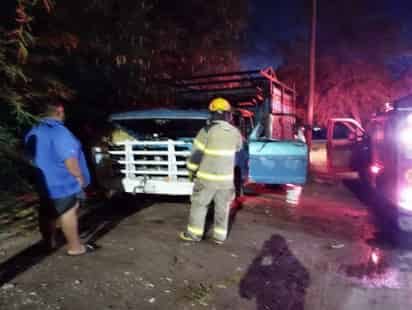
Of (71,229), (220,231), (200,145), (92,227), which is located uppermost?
(200,145)

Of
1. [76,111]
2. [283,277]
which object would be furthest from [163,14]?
[283,277]

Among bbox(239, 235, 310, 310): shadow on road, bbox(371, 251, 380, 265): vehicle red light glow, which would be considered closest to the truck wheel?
bbox(239, 235, 310, 310): shadow on road

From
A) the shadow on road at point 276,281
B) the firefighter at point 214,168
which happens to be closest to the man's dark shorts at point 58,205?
the firefighter at point 214,168

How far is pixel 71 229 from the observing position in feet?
12.1

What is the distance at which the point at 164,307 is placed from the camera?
116 inches

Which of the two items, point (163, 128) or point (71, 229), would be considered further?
point (163, 128)

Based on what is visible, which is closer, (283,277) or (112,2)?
(283,277)

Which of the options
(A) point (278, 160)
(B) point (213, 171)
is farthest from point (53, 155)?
(A) point (278, 160)

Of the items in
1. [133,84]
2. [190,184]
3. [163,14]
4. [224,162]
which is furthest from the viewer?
[163,14]

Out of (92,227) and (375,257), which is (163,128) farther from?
(375,257)

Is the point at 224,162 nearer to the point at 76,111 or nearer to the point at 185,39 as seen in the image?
the point at 76,111

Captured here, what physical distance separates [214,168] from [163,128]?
2.84 meters

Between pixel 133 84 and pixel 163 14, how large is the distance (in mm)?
2420

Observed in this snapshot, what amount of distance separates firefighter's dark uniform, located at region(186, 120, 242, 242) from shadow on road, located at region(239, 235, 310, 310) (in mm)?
673
